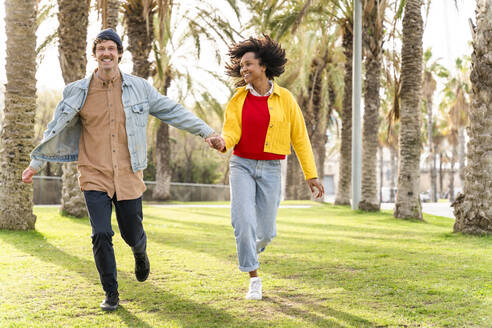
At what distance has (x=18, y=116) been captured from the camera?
9391 millimetres

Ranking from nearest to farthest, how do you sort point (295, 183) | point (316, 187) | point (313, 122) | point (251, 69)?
point (251, 69) → point (316, 187) → point (313, 122) → point (295, 183)

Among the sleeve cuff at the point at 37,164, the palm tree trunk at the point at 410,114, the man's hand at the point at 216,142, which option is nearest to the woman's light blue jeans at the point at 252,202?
the man's hand at the point at 216,142

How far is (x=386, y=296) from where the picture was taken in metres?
4.77

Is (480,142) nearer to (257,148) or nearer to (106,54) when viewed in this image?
(257,148)

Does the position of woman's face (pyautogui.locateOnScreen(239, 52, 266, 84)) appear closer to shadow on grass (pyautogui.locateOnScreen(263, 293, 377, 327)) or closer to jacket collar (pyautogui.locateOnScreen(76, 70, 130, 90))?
jacket collar (pyautogui.locateOnScreen(76, 70, 130, 90))

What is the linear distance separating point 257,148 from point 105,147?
4.07ft

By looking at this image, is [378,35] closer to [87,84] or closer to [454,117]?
[87,84]

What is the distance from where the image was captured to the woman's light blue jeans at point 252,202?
4.66 metres

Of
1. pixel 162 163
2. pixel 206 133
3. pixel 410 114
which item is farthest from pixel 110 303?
pixel 162 163

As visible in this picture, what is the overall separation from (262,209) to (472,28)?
6.70 m

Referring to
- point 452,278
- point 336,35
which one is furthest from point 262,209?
point 336,35

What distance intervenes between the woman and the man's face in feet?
3.45

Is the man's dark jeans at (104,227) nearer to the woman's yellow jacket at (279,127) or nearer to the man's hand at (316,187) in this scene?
the woman's yellow jacket at (279,127)

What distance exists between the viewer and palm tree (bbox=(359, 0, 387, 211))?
17453 mm
